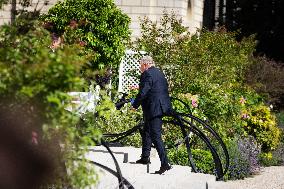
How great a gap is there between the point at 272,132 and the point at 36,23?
1035 cm

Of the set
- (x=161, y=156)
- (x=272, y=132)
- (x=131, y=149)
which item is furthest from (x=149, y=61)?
(x=272, y=132)

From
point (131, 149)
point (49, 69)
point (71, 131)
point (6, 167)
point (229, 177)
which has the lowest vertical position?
point (229, 177)

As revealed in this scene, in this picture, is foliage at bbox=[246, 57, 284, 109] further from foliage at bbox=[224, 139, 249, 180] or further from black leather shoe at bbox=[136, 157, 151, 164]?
black leather shoe at bbox=[136, 157, 151, 164]

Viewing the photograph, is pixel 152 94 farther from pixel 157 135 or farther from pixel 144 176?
pixel 144 176

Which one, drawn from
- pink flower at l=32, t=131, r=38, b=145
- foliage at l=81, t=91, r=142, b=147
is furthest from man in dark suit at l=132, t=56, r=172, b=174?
pink flower at l=32, t=131, r=38, b=145

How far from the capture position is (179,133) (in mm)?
12164

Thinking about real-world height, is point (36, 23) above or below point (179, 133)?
above

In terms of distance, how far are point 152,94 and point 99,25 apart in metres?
8.70

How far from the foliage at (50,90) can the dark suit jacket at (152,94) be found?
4.09 meters

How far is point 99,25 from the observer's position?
17.0 metres

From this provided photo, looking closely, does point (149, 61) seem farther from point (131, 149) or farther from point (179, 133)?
point (179, 133)

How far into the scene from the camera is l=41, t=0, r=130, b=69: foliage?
16781mm

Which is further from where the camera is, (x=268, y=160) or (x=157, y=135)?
(x=268, y=160)

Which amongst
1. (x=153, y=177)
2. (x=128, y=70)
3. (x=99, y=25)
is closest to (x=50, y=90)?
(x=153, y=177)
